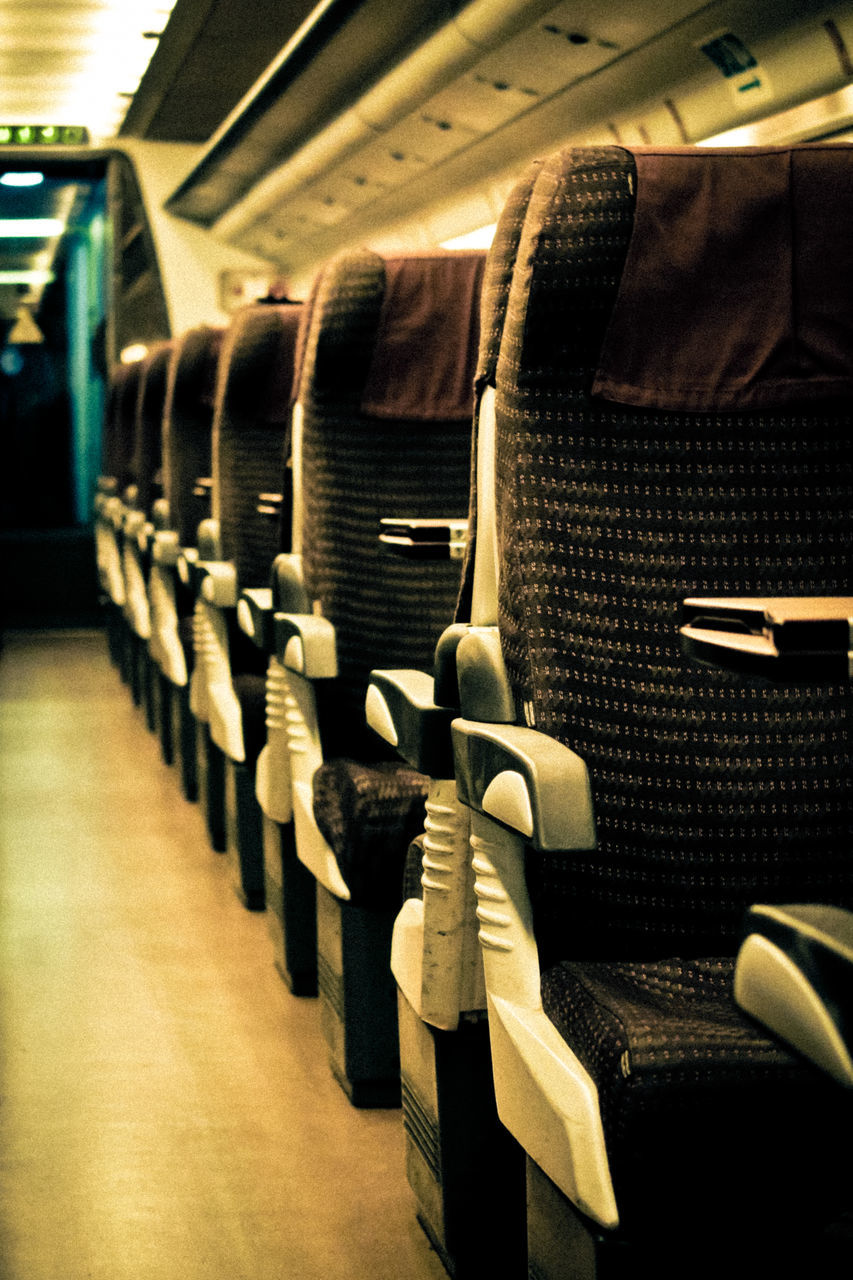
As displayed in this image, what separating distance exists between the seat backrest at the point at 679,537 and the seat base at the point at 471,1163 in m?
0.46

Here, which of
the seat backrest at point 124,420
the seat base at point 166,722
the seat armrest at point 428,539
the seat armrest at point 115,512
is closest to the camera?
the seat armrest at point 428,539

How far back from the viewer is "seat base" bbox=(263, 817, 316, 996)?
3.09 metres

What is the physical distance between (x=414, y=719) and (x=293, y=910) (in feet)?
4.54

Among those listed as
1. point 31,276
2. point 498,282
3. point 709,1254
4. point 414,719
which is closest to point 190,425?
point 414,719

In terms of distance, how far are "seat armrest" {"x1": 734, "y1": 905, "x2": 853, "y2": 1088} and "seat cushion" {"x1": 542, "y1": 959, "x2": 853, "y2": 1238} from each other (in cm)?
19

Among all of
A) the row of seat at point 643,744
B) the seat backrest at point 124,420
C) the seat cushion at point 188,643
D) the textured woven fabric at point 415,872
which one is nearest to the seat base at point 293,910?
the row of seat at point 643,744

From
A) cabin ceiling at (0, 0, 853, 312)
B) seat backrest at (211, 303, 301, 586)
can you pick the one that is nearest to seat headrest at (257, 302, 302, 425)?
seat backrest at (211, 303, 301, 586)

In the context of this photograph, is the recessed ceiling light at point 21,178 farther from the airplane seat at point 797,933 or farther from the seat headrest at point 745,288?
the airplane seat at point 797,933

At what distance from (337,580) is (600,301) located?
120cm

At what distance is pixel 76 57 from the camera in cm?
986

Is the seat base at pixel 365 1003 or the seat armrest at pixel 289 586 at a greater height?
the seat armrest at pixel 289 586

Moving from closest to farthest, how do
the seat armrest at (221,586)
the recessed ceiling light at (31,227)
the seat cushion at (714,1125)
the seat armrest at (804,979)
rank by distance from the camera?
the seat armrest at (804,979) < the seat cushion at (714,1125) < the seat armrest at (221,586) < the recessed ceiling light at (31,227)

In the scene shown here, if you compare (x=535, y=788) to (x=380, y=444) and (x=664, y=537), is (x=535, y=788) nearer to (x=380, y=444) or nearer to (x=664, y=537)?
(x=664, y=537)

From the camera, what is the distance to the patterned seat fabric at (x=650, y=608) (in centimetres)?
153
